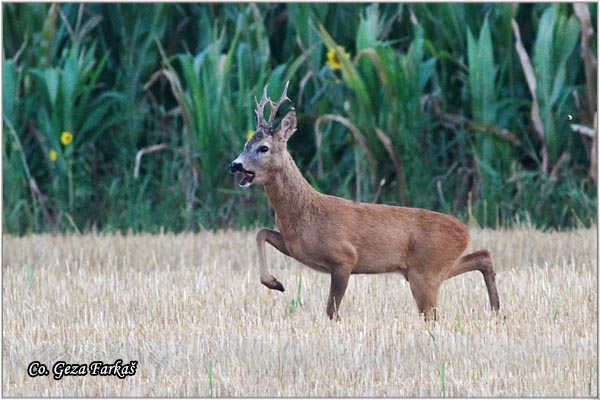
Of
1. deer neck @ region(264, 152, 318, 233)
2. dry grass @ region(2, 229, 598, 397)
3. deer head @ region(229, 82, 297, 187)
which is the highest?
deer head @ region(229, 82, 297, 187)

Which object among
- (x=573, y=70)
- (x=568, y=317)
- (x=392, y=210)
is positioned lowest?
(x=568, y=317)

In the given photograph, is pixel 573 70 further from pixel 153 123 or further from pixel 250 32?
pixel 153 123

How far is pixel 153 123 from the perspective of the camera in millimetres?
14062

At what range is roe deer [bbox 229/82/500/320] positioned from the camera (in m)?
7.18

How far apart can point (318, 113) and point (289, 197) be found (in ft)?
18.8

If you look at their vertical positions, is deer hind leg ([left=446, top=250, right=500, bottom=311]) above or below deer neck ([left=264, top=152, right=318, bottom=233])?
below

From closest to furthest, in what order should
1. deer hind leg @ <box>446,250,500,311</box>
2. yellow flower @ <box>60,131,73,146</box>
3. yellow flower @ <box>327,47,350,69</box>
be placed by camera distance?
deer hind leg @ <box>446,250,500,311</box>, yellow flower @ <box>327,47,350,69</box>, yellow flower @ <box>60,131,73,146</box>

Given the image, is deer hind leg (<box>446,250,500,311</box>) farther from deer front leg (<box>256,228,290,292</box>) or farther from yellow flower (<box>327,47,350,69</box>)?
yellow flower (<box>327,47,350,69</box>)

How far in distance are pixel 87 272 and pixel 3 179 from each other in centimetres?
339

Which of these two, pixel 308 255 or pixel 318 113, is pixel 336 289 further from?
pixel 318 113

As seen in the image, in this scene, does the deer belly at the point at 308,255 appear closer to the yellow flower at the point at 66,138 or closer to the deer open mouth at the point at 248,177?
the deer open mouth at the point at 248,177

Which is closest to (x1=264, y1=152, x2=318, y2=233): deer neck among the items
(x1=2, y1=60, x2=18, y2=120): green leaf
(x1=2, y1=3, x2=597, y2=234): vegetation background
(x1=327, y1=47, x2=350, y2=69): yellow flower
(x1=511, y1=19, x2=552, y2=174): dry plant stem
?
(x1=2, y1=3, x2=597, y2=234): vegetation background

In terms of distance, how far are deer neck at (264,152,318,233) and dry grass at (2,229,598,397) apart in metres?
0.62

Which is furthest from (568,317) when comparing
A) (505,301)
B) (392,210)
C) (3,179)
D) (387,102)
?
(3,179)
